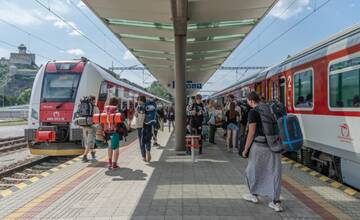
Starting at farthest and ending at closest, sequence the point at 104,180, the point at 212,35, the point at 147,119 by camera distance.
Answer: the point at 212,35, the point at 147,119, the point at 104,180

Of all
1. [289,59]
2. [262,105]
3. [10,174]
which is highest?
[289,59]

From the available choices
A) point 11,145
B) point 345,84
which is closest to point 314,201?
point 345,84

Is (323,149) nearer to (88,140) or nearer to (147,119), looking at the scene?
(147,119)

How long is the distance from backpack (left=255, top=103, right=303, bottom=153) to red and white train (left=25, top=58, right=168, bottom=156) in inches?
340

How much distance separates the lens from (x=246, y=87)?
19.6 m

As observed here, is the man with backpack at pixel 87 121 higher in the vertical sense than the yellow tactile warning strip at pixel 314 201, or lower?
higher

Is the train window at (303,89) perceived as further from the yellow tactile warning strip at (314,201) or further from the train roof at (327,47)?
the yellow tactile warning strip at (314,201)

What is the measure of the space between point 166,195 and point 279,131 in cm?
222

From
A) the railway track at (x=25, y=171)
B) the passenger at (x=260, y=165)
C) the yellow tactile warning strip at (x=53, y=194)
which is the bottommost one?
the railway track at (x=25, y=171)

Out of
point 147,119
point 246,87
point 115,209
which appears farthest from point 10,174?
point 246,87

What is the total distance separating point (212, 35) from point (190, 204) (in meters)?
11.8

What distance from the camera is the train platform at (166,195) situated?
617 centimetres

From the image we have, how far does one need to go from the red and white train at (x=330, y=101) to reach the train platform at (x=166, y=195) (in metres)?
0.50

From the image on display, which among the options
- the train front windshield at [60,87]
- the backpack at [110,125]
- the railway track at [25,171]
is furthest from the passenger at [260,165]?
the train front windshield at [60,87]
